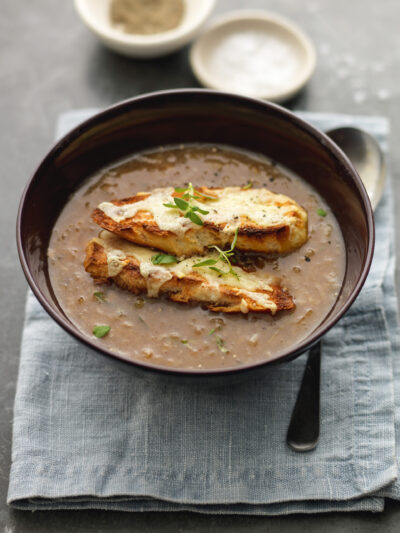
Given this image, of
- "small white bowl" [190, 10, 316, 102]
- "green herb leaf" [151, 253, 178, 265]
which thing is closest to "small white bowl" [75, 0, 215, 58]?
"small white bowl" [190, 10, 316, 102]

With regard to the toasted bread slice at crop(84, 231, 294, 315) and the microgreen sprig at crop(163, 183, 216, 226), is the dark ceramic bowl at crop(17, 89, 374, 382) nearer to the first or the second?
the toasted bread slice at crop(84, 231, 294, 315)

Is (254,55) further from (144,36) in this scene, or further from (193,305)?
(193,305)

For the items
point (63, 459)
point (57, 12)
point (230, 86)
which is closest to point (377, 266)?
point (230, 86)

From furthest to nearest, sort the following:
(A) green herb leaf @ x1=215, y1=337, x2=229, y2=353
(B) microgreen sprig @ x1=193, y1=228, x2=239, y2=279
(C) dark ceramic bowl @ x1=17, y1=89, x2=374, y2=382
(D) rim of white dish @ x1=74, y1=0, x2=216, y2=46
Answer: (D) rim of white dish @ x1=74, y1=0, x2=216, y2=46 < (C) dark ceramic bowl @ x1=17, y1=89, x2=374, y2=382 < (B) microgreen sprig @ x1=193, y1=228, x2=239, y2=279 < (A) green herb leaf @ x1=215, y1=337, x2=229, y2=353

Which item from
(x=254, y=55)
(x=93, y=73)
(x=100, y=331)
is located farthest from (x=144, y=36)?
(x=100, y=331)

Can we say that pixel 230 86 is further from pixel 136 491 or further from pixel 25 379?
pixel 136 491

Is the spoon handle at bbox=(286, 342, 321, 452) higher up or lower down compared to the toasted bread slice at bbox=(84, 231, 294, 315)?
lower down

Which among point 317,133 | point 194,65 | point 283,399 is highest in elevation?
point 317,133
